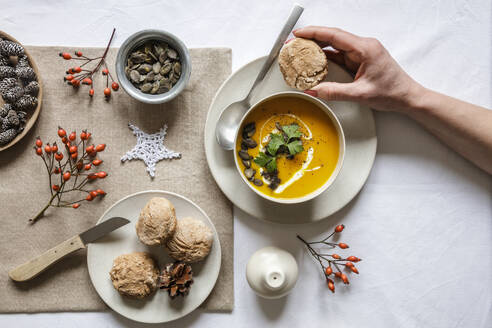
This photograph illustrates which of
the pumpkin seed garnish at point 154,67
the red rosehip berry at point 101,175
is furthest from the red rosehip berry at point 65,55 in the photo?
the red rosehip berry at point 101,175

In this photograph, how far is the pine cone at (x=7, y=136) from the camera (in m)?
1.47

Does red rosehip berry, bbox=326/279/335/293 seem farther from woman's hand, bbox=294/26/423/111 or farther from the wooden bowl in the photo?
the wooden bowl

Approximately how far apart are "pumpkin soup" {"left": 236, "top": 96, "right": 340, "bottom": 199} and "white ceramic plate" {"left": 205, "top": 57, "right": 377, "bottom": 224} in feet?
0.29

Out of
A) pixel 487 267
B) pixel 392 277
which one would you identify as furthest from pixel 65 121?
pixel 487 267

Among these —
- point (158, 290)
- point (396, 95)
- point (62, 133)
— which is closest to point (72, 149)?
point (62, 133)

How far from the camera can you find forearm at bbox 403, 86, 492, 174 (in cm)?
149

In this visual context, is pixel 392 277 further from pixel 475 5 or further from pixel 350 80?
pixel 475 5

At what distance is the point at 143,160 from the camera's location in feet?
5.12

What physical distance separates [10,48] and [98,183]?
0.63 metres

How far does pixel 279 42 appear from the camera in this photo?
1.46 meters

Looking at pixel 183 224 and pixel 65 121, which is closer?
pixel 183 224

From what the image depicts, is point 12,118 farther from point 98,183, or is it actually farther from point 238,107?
point 238,107

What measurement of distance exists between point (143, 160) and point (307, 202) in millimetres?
705

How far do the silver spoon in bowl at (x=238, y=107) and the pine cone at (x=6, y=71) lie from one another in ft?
2.81
